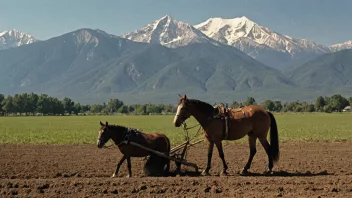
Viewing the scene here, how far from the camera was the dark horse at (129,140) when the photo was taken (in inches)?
567

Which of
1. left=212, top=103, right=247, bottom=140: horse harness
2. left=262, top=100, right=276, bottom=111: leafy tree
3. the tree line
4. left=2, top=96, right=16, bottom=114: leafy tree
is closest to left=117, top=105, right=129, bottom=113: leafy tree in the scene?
the tree line

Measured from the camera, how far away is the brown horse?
14.7 metres

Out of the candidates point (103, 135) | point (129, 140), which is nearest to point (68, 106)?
point (103, 135)

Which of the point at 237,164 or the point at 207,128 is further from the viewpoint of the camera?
the point at 237,164

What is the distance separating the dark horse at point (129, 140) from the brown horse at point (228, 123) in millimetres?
1087

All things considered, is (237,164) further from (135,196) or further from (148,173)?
(135,196)

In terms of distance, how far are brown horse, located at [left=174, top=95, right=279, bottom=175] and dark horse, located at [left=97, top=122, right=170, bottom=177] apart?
1.09 meters

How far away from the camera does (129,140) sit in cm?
1445

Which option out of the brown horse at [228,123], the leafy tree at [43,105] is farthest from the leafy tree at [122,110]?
the brown horse at [228,123]

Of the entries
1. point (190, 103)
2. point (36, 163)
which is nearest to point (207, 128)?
point (190, 103)

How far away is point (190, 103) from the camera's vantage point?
583 inches

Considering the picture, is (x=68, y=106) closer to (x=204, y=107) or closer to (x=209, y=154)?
(x=204, y=107)

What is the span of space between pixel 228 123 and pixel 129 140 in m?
3.18

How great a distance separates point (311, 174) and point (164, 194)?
5846 millimetres
